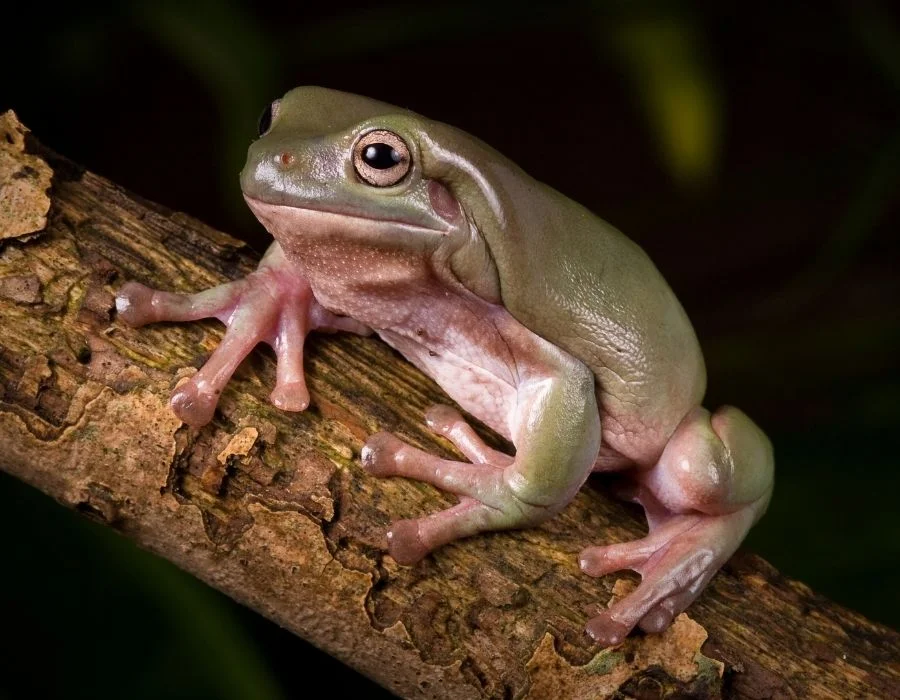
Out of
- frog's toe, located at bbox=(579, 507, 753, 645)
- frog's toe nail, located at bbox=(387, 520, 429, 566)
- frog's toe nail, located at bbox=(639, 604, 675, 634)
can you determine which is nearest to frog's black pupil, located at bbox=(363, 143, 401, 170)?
frog's toe nail, located at bbox=(387, 520, 429, 566)

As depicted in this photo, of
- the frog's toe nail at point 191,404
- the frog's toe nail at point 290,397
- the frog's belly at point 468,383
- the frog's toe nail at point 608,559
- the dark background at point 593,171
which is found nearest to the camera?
the frog's toe nail at point 191,404

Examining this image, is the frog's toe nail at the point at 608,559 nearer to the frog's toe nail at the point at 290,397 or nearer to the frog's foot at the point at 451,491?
the frog's foot at the point at 451,491

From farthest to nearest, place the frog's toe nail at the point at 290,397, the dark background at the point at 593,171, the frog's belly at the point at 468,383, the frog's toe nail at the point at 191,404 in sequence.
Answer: the dark background at the point at 593,171, the frog's belly at the point at 468,383, the frog's toe nail at the point at 290,397, the frog's toe nail at the point at 191,404

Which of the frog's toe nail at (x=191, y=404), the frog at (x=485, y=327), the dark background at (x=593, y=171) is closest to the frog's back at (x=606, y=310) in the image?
the frog at (x=485, y=327)

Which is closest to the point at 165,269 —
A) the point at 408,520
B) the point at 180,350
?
the point at 180,350

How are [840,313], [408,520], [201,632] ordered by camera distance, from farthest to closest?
[840,313]
[201,632]
[408,520]

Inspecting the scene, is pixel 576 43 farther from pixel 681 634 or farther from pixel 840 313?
pixel 681 634
